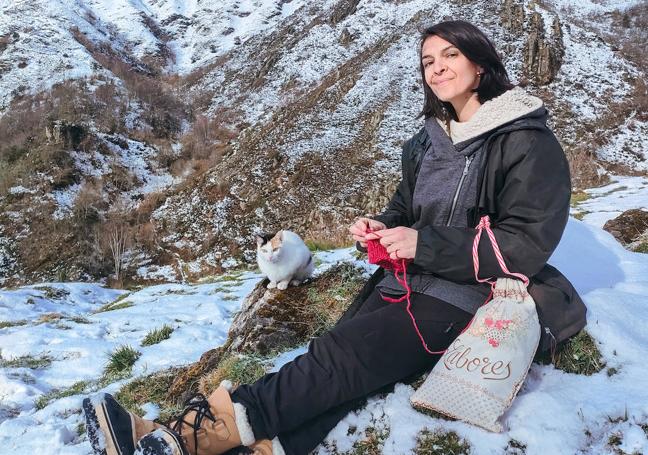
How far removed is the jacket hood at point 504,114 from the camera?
1938mm

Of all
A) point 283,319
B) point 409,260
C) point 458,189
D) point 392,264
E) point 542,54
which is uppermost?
point 458,189

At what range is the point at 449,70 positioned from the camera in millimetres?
2223

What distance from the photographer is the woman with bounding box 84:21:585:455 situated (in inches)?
69.0

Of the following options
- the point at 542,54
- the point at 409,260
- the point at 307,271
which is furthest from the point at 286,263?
the point at 542,54

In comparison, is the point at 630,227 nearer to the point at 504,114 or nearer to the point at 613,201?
the point at 613,201

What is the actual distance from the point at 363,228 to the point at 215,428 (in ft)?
4.14

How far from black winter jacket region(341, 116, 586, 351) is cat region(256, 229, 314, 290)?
6.97 ft

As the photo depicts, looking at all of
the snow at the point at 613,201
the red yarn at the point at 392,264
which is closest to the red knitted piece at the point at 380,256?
the red yarn at the point at 392,264

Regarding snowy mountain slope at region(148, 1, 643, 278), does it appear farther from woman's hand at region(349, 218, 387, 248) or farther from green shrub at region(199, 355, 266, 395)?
woman's hand at region(349, 218, 387, 248)

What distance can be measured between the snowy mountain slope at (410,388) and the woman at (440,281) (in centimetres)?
19

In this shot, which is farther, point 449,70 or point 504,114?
point 449,70

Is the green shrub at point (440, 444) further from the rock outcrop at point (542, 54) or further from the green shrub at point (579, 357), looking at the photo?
the rock outcrop at point (542, 54)

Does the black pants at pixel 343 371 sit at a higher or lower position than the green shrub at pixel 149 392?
higher

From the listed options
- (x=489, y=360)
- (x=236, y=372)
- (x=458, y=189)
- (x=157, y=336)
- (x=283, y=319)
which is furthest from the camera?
(x=157, y=336)
